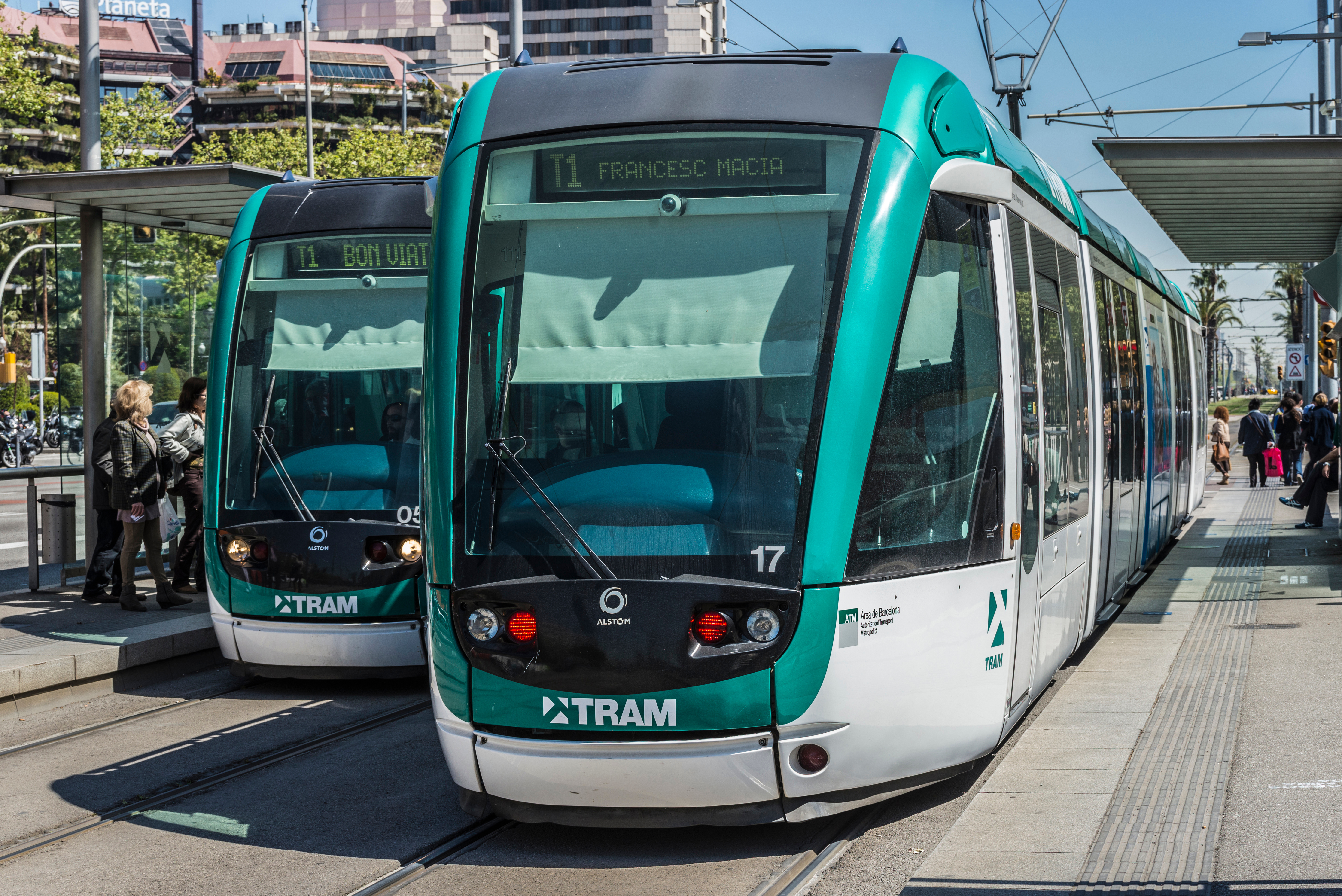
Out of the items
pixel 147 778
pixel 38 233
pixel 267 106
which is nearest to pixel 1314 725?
pixel 147 778

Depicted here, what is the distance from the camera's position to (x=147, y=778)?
6777 mm

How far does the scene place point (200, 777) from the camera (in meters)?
6.79

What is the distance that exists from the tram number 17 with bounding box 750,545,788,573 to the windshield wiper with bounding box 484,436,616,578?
503 millimetres

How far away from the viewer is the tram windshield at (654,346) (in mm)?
5160

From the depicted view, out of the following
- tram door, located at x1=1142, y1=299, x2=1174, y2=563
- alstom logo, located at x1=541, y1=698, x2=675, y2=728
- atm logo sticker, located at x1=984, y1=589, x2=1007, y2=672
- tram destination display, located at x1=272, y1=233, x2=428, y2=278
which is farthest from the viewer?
tram door, located at x1=1142, y1=299, x2=1174, y2=563

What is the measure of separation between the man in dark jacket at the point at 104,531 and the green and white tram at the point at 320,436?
2.27 m

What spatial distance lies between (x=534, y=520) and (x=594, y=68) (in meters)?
1.88

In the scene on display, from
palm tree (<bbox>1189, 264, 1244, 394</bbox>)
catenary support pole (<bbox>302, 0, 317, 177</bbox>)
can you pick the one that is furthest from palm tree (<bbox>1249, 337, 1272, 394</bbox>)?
catenary support pole (<bbox>302, 0, 317, 177</bbox>)

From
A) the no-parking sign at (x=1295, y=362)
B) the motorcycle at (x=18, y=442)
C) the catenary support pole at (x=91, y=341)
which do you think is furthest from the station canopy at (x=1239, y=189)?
the motorcycle at (x=18, y=442)

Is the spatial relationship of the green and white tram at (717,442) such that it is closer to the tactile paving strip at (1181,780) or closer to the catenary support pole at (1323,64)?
the tactile paving strip at (1181,780)

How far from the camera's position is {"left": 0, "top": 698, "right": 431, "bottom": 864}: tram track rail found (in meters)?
5.74

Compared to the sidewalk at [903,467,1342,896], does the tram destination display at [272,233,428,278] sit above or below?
above

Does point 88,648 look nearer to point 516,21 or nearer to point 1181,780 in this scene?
point 1181,780

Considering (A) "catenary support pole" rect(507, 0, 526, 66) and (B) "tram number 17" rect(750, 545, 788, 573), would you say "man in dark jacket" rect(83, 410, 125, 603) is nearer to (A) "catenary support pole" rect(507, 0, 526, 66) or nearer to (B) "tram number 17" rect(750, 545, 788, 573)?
(A) "catenary support pole" rect(507, 0, 526, 66)
